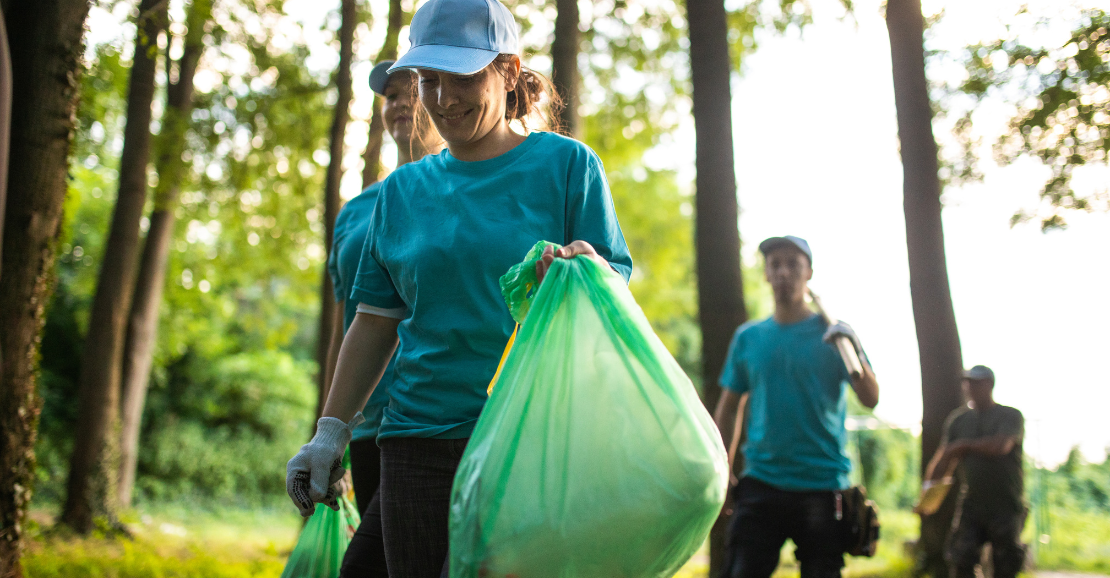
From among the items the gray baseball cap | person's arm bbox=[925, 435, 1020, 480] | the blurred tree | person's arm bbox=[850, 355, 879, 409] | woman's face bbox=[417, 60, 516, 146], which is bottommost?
person's arm bbox=[925, 435, 1020, 480]

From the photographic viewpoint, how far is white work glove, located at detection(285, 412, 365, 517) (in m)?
2.21

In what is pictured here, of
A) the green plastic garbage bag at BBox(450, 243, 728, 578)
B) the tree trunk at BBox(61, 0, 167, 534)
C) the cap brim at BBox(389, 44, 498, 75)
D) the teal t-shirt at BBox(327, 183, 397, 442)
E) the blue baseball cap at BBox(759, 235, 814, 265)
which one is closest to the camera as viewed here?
the green plastic garbage bag at BBox(450, 243, 728, 578)

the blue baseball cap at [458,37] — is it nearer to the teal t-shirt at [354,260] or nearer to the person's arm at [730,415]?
the teal t-shirt at [354,260]

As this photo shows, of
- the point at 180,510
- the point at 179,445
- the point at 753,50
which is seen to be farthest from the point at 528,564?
the point at 179,445

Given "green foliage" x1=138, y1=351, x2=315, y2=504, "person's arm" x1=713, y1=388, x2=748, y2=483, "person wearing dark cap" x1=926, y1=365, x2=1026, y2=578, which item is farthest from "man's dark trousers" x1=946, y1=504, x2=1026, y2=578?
"green foliage" x1=138, y1=351, x2=315, y2=504

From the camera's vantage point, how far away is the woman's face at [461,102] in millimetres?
2025

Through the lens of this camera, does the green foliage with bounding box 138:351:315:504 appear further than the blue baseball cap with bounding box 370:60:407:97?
Yes

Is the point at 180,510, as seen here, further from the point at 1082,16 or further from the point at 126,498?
the point at 1082,16

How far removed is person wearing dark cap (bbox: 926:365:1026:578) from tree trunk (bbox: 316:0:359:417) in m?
5.78

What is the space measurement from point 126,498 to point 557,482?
10.9m

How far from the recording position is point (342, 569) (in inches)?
100.0

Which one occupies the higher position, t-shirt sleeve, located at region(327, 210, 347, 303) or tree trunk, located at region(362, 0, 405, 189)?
tree trunk, located at region(362, 0, 405, 189)

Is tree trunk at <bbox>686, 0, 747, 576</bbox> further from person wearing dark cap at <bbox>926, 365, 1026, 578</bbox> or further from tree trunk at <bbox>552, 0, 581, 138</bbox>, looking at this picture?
person wearing dark cap at <bbox>926, 365, 1026, 578</bbox>

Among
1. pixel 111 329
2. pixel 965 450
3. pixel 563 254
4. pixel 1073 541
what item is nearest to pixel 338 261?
pixel 563 254
